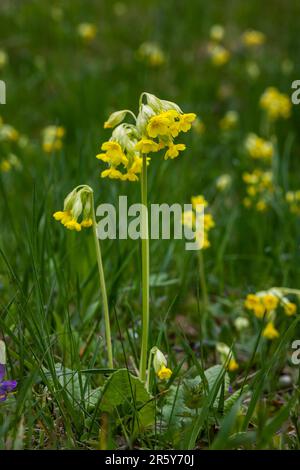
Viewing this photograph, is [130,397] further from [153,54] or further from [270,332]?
[153,54]

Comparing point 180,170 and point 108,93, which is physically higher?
point 108,93

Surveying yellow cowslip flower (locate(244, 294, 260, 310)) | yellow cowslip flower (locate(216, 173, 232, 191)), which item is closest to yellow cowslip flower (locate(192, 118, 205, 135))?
yellow cowslip flower (locate(216, 173, 232, 191))

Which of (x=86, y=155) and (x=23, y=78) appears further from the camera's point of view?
(x=23, y=78)

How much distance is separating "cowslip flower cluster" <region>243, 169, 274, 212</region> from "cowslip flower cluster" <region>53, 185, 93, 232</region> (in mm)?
1617

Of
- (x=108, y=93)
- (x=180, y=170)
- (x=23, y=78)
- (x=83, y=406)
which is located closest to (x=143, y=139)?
(x=83, y=406)

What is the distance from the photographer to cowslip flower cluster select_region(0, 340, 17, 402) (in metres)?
1.55

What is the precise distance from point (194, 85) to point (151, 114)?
11.7ft

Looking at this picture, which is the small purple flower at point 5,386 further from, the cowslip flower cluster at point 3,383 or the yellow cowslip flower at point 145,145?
the yellow cowslip flower at point 145,145

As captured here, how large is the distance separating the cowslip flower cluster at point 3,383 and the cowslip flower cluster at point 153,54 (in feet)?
12.6

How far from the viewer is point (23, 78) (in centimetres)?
511

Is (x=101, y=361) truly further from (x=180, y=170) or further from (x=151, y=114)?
(x=180, y=170)

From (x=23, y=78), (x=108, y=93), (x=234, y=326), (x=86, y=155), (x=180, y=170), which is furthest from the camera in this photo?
(x=23, y=78)

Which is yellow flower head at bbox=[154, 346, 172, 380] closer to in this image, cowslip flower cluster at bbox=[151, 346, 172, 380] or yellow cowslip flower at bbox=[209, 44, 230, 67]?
cowslip flower cluster at bbox=[151, 346, 172, 380]

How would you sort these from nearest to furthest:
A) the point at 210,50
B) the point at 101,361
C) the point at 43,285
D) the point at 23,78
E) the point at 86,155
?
1. the point at 101,361
2. the point at 43,285
3. the point at 86,155
4. the point at 23,78
5. the point at 210,50
